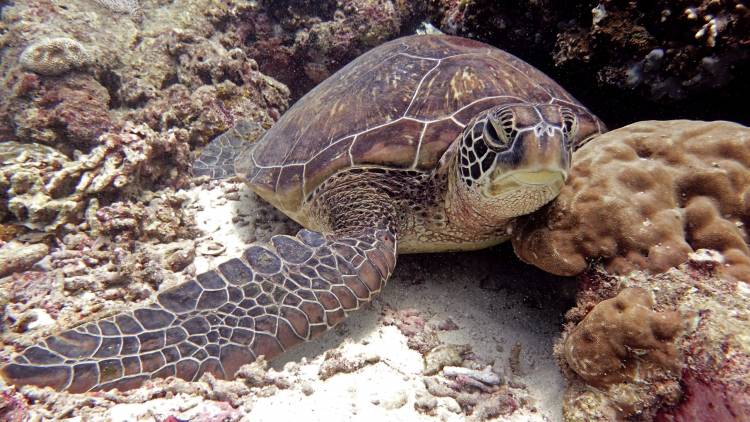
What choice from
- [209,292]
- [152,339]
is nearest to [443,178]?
[209,292]

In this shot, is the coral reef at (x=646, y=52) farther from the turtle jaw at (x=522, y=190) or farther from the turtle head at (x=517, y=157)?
the turtle jaw at (x=522, y=190)

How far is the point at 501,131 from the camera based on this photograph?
6.00ft

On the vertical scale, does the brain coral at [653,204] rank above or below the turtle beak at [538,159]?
below

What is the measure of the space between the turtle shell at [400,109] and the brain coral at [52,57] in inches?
108

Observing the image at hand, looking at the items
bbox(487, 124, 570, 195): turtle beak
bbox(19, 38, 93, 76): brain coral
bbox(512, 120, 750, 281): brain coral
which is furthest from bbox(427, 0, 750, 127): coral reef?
bbox(19, 38, 93, 76): brain coral

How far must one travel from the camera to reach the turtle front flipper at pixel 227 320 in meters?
1.55

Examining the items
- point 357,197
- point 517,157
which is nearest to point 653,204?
point 517,157

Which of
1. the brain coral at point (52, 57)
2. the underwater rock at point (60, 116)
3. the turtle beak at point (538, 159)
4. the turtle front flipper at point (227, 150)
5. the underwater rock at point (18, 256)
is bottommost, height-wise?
the underwater rock at point (18, 256)

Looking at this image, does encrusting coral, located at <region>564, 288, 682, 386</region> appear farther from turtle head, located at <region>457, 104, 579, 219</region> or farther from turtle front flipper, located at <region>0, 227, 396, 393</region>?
turtle front flipper, located at <region>0, 227, 396, 393</region>

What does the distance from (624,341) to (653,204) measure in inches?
29.8

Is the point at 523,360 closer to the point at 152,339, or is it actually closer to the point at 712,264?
the point at 712,264

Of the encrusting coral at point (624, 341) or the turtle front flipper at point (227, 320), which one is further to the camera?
the turtle front flipper at point (227, 320)

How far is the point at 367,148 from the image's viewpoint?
2580 millimetres

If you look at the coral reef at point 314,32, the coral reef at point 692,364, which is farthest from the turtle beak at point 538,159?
the coral reef at point 314,32
